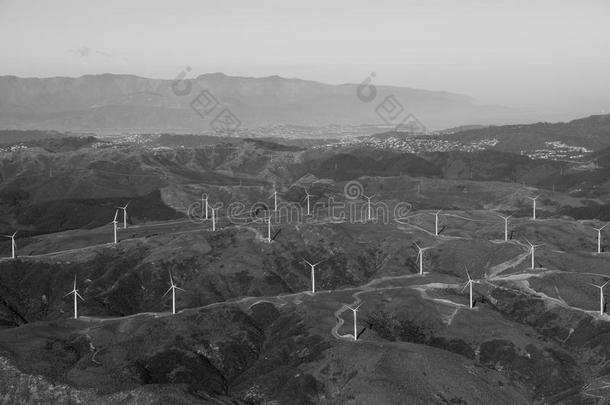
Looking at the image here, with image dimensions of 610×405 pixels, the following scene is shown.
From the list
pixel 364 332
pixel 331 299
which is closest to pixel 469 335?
pixel 364 332

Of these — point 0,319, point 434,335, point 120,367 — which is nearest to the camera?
point 120,367

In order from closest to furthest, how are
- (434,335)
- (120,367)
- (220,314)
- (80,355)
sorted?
(120,367) → (80,355) → (434,335) → (220,314)

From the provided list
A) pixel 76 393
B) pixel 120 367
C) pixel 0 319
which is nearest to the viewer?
pixel 76 393

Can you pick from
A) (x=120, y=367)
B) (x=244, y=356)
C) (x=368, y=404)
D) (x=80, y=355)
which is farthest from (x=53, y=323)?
(x=368, y=404)

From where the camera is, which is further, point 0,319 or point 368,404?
point 0,319

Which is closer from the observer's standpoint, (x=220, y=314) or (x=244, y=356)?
(x=244, y=356)

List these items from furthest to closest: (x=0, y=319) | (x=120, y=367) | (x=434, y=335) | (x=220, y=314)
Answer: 1. (x=0, y=319)
2. (x=220, y=314)
3. (x=434, y=335)
4. (x=120, y=367)

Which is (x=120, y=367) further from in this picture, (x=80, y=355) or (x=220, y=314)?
(x=220, y=314)

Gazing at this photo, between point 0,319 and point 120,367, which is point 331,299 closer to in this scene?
point 120,367
